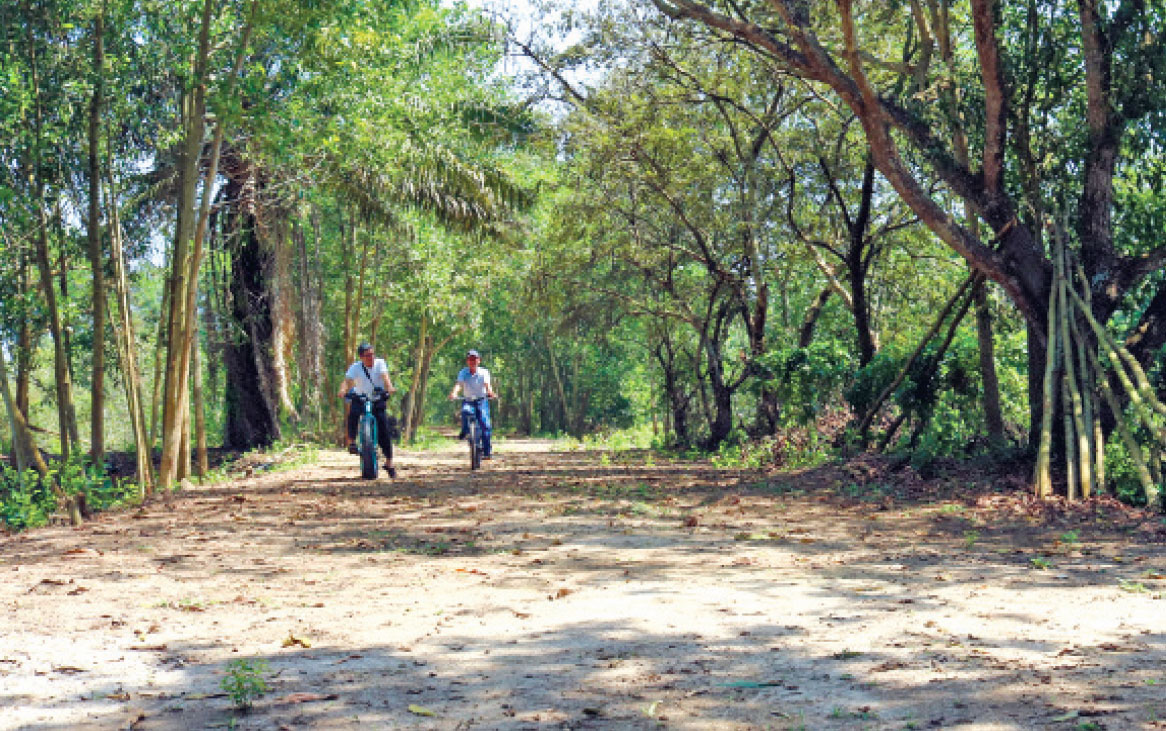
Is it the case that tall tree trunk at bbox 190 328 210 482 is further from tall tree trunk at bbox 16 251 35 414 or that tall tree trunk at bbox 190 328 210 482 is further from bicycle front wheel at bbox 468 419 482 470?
bicycle front wheel at bbox 468 419 482 470

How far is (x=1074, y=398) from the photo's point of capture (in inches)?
385

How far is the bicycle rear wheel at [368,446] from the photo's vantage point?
13.9 meters

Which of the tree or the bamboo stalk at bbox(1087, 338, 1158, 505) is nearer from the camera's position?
the bamboo stalk at bbox(1087, 338, 1158, 505)

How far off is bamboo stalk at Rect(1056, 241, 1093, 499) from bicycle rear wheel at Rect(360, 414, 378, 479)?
8.03 meters

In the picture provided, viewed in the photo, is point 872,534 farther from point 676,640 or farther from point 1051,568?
point 676,640

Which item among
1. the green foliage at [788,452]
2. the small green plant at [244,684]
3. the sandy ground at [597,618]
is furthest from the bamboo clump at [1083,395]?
the small green plant at [244,684]

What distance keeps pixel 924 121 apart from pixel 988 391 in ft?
11.9

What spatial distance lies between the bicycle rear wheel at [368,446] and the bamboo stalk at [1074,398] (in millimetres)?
8029

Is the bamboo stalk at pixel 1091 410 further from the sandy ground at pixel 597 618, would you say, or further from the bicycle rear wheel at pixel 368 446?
the bicycle rear wheel at pixel 368 446

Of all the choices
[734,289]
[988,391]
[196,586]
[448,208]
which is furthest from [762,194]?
[196,586]

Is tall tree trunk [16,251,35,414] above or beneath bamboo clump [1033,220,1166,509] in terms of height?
above

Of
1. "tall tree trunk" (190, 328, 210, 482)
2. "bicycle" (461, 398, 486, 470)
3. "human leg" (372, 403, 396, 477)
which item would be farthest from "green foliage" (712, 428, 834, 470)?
"tall tree trunk" (190, 328, 210, 482)

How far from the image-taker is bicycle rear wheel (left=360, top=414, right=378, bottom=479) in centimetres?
1391

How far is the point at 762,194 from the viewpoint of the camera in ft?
66.9
